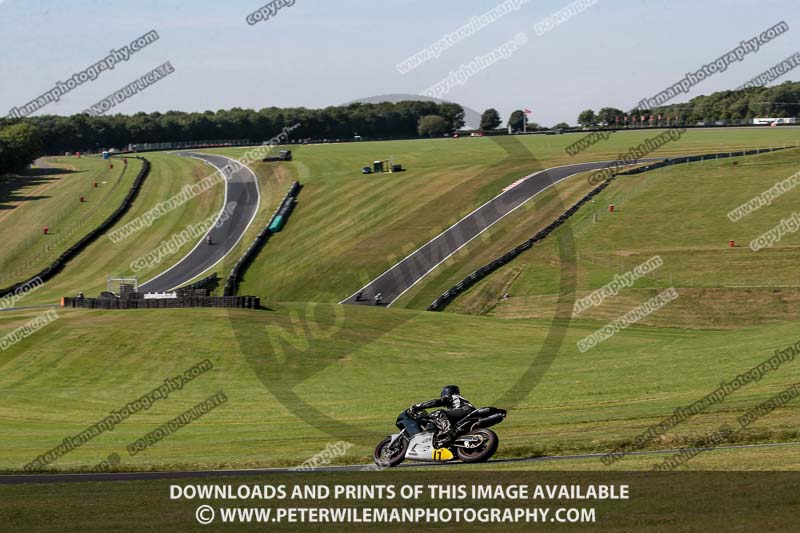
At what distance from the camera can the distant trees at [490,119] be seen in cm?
18875

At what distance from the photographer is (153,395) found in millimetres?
39812

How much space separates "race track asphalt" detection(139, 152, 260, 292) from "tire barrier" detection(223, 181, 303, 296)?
146 inches

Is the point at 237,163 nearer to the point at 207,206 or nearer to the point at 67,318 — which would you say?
the point at 207,206

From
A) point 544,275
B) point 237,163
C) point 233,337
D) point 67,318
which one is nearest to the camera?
point 233,337

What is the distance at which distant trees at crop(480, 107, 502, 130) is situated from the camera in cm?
18875

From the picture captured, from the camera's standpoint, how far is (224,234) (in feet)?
317

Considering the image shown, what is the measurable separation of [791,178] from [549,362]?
54.1m

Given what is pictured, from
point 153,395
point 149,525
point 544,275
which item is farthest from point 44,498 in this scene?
point 544,275
